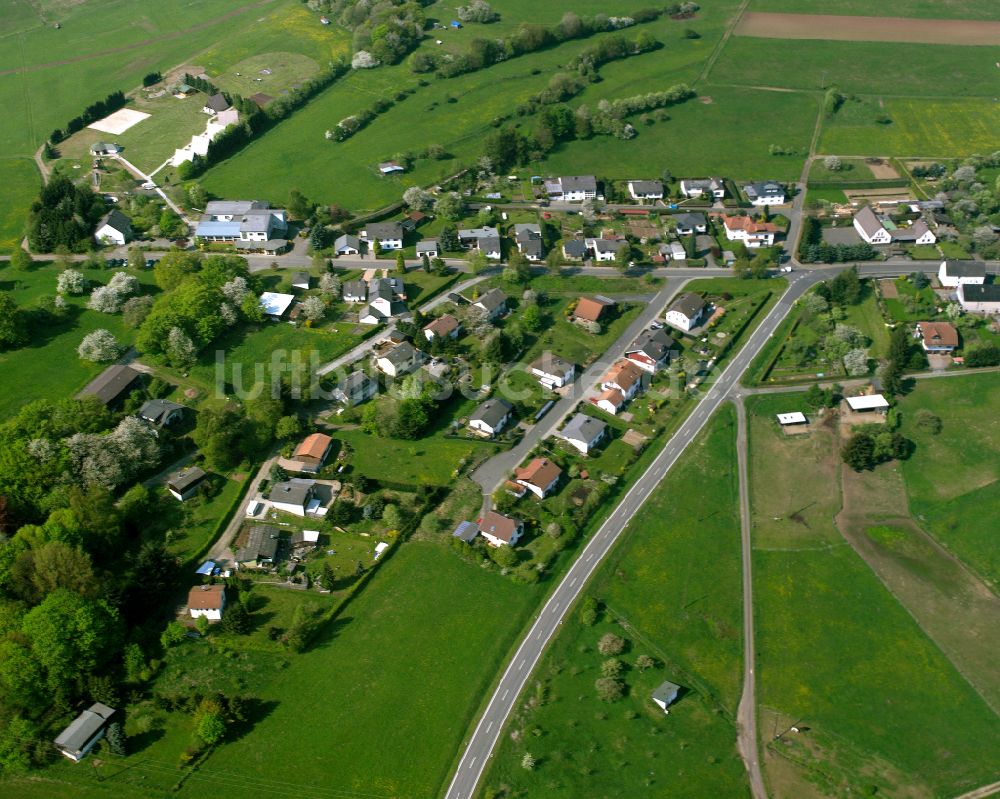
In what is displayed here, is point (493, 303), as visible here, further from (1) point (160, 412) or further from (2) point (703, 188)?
(2) point (703, 188)

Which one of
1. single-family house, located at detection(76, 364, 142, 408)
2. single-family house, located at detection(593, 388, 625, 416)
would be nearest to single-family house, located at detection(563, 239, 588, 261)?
single-family house, located at detection(593, 388, 625, 416)

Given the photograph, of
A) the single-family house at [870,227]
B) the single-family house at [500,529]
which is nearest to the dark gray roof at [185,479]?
the single-family house at [500,529]

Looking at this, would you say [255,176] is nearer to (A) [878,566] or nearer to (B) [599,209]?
(B) [599,209]

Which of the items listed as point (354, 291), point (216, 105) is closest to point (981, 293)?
point (354, 291)

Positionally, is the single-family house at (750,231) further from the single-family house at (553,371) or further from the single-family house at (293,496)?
the single-family house at (293,496)

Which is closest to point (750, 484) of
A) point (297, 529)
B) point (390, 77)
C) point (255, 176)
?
point (297, 529)

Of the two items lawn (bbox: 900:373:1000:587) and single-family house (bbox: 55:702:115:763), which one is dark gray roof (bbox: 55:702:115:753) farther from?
lawn (bbox: 900:373:1000:587)
